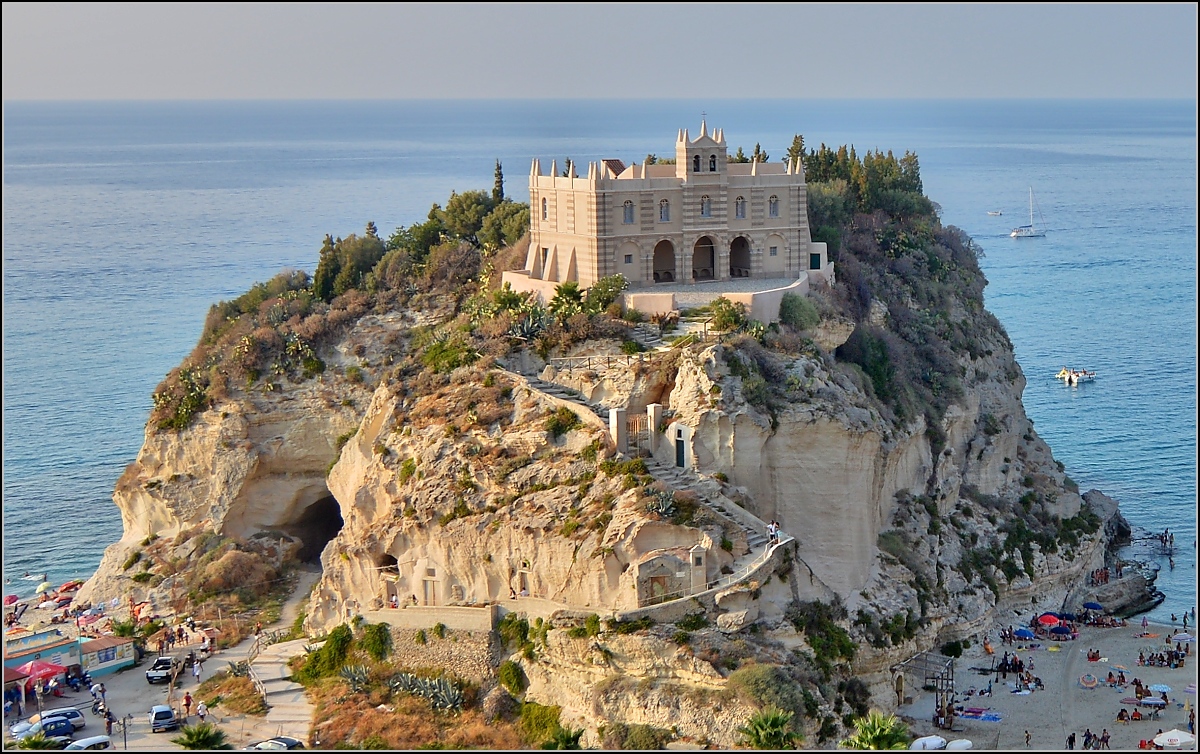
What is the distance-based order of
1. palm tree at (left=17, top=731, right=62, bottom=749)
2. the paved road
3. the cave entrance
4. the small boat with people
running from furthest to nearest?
1. the small boat with people
2. the cave entrance
3. the paved road
4. palm tree at (left=17, top=731, right=62, bottom=749)

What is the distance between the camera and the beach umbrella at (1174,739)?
45969 millimetres

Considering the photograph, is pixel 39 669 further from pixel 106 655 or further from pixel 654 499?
pixel 654 499

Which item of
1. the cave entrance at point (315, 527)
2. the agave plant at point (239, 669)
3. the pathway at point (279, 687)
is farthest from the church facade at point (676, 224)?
the agave plant at point (239, 669)

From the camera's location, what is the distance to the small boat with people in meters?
88.4

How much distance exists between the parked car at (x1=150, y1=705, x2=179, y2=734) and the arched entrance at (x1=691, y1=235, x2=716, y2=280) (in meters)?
23.8

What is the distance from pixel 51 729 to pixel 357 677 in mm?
8236

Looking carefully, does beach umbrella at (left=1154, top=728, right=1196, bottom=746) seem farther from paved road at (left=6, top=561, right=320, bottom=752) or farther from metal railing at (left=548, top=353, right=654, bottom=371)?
paved road at (left=6, top=561, right=320, bottom=752)

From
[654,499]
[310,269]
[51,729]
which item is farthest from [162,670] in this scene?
[310,269]

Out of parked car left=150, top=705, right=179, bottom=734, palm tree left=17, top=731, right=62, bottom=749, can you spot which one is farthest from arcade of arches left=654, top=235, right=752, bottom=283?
palm tree left=17, top=731, right=62, bottom=749

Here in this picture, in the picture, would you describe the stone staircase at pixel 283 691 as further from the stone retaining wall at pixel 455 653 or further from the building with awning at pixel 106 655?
the building with awning at pixel 106 655

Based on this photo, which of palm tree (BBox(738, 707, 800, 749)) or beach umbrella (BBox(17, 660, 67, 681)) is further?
beach umbrella (BBox(17, 660, 67, 681))

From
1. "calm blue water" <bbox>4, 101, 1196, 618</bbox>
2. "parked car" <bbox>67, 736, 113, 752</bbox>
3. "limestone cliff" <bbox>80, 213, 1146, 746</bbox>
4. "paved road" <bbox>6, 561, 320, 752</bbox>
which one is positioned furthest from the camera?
"calm blue water" <bbox>4, 101, 1196, 618</bbox>

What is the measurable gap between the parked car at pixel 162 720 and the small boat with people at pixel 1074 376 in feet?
182

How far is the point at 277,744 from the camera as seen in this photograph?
145 feet
